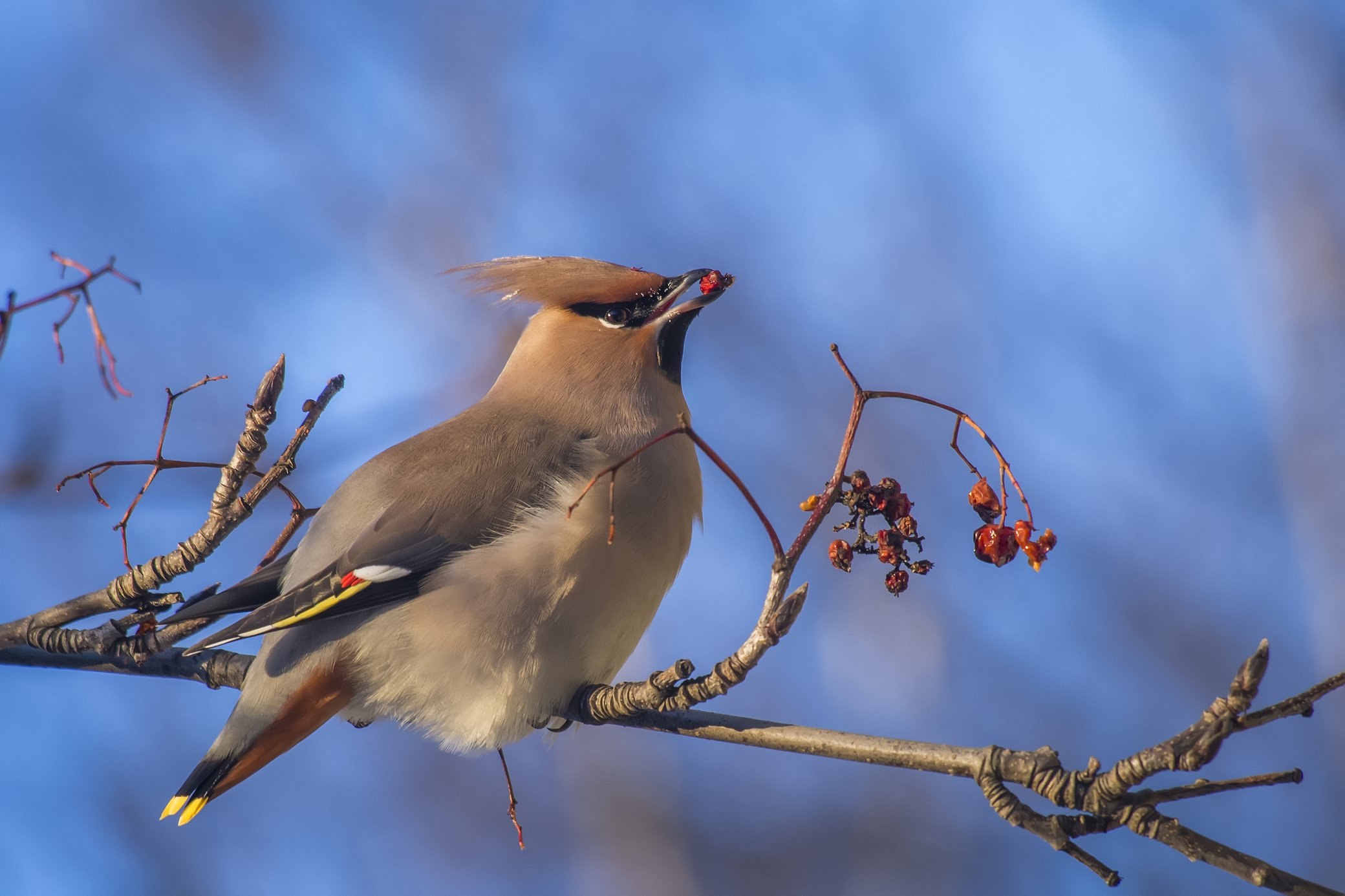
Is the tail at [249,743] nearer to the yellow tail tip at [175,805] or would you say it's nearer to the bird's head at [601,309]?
the yellow tail tip at [175,805]

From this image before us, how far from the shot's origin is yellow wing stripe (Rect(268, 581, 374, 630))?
299cm

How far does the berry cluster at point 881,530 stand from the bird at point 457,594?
2.54ft

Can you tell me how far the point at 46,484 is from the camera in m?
3.89

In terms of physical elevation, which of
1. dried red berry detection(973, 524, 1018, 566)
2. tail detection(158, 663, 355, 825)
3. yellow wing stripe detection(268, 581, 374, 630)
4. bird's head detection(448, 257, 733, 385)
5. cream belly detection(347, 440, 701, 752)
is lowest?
tail detection(158, 663, 355, 825)

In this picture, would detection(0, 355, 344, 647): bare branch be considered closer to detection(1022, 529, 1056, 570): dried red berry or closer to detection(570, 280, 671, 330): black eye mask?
detection(570, 280, 671, 330): black eye mask

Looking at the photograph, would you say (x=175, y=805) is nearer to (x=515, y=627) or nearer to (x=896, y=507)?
(x=515, y=627)

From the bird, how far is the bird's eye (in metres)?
0.55

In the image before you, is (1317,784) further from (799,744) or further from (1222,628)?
(799,744)

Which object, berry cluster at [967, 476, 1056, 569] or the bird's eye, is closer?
berry cluster at [967, 476, 1056, 569]

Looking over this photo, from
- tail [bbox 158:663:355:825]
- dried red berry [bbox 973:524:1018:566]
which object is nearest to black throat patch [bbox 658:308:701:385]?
tail [bbox 158:663:355:825]

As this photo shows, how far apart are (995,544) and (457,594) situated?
1359 mm

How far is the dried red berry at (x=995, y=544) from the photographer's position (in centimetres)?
248

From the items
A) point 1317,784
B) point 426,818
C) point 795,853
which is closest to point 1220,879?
point 1317,784

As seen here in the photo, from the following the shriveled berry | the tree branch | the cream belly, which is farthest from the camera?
the shriveled berry
